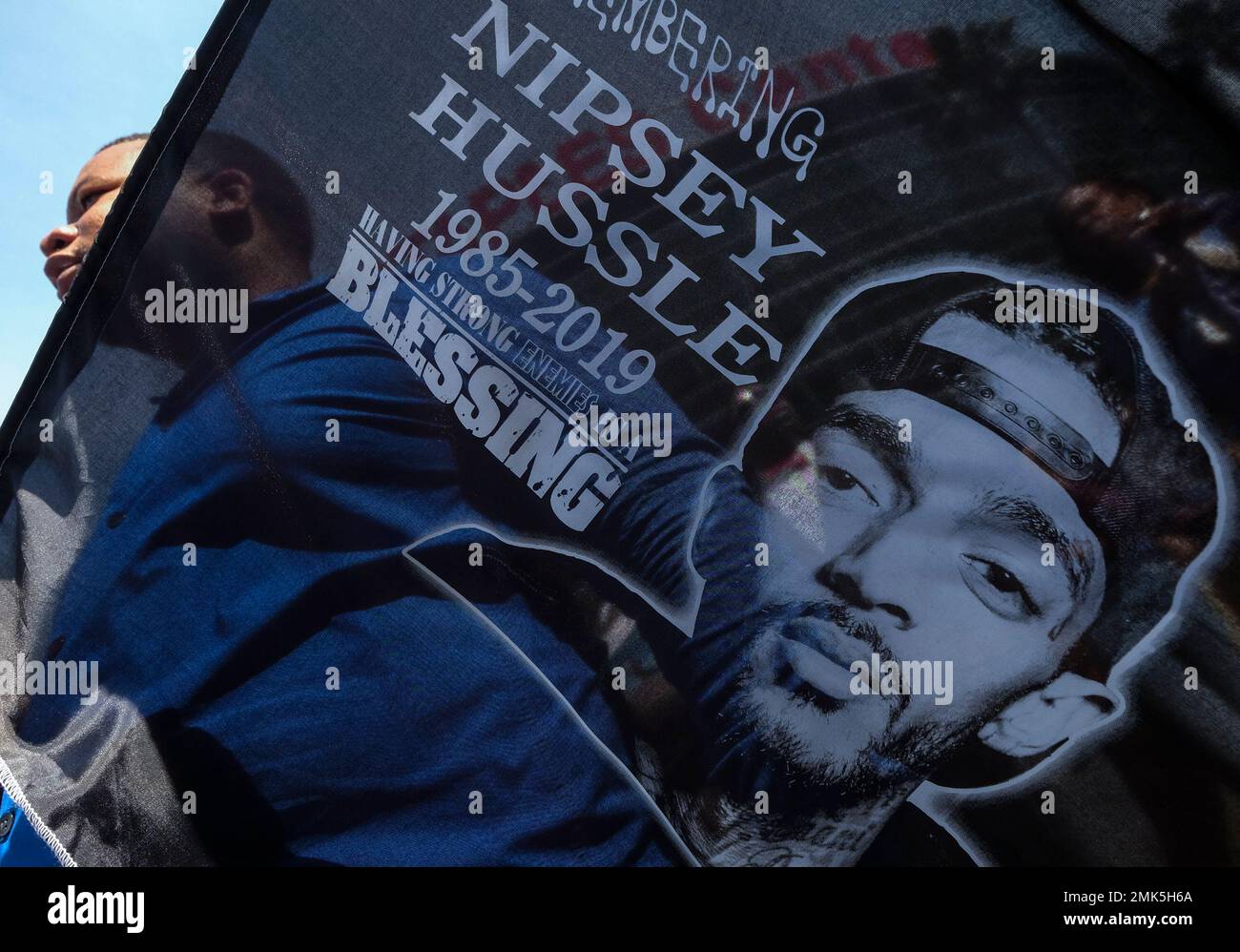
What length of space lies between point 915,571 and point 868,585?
0.40 ft

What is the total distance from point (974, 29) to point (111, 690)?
3.01 m

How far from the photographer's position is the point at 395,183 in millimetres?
2789

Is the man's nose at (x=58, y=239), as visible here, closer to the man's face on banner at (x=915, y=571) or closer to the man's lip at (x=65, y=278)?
the man's lip at (x=65, y=278)

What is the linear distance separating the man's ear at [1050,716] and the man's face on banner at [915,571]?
0.03 m

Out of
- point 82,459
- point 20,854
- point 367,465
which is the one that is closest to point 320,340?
point 367,465

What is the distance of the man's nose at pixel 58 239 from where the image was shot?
3.54 m

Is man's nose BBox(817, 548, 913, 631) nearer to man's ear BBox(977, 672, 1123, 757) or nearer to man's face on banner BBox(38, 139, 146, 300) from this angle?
man's ear BBox(977, 672, 1123, 757)

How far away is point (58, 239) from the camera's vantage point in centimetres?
357

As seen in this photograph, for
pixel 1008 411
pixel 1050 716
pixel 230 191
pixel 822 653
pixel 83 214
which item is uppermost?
pixel 83 214

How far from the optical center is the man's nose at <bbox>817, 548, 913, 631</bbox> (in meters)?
2.46

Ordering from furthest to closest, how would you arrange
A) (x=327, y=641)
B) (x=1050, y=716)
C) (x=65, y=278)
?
1. (x=65, y=278)
2. (x=327, y=641)
3. (x=1050, y=716)

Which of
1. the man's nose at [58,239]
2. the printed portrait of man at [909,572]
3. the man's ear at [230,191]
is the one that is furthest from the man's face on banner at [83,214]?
the printed portrait of man at [909,572]

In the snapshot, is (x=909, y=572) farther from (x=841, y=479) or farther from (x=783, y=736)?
(x=783, y=736)

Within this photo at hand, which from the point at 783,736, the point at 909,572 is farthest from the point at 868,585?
the point at 783,736
